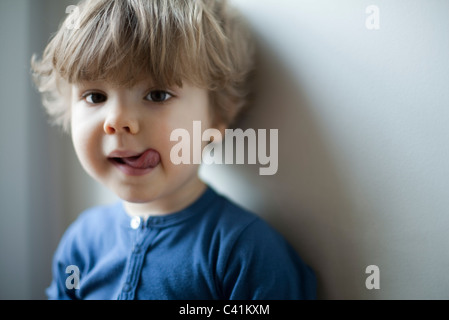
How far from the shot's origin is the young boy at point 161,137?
1.86 feet

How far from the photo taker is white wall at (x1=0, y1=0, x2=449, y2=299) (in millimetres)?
537

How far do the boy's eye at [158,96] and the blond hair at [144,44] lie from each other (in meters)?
0.02

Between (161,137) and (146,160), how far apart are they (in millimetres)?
44

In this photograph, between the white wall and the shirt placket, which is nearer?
the white wall

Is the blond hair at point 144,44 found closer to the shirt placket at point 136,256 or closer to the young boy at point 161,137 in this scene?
the young boy at point 161,137

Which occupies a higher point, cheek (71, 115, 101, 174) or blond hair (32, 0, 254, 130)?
blond hair (32, 0, 254, 130)

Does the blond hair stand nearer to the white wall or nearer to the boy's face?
the boy's face

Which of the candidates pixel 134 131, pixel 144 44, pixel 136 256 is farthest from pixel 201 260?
pixel 144 44

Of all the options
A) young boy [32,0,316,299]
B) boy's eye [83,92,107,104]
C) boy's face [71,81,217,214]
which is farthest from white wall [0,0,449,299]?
boy's eye [83,92,107,104]

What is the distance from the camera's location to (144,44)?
1.82ft

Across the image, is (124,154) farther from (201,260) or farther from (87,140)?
(201,260)
